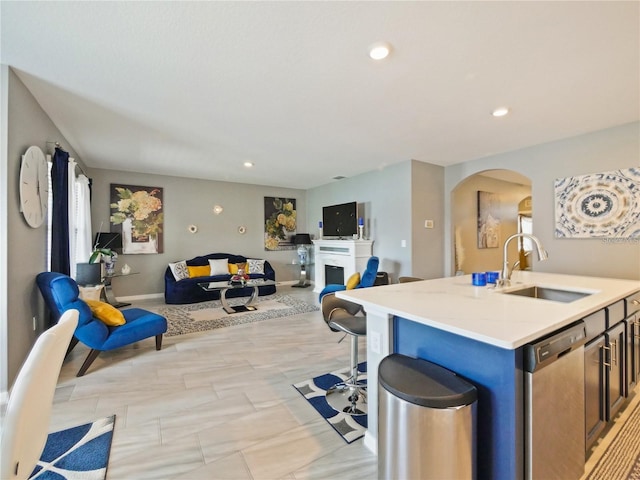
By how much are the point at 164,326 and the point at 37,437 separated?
2394 mm

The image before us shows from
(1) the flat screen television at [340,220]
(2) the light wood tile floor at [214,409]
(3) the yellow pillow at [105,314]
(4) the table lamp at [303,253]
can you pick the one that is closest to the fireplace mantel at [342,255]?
(1) the flat screen television at [340,220]

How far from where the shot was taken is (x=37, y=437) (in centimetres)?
104

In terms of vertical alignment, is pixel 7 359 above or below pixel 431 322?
below

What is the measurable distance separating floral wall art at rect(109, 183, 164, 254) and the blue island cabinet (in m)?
6.27

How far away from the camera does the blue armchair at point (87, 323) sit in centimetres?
262

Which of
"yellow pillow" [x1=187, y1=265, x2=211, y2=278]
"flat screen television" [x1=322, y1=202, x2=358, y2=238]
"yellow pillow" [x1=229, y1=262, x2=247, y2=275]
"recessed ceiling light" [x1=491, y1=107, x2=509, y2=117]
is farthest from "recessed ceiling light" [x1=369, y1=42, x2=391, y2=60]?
"yellow pillow" [x1=187, y1=265, x2=211, y2=278]

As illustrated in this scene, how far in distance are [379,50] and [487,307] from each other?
181 centimetres

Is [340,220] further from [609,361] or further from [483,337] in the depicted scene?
[483,337]

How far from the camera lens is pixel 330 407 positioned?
223 cm

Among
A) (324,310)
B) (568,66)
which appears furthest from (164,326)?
(568,66)

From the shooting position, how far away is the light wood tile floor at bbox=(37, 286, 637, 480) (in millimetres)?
1683

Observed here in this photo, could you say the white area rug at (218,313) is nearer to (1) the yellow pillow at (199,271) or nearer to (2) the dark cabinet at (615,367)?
(1) the yellow pillow at (199,271)

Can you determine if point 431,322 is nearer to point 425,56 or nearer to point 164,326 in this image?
point 425,56

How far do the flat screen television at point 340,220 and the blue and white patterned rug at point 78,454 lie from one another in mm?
4877
